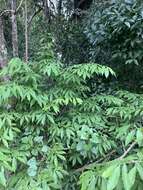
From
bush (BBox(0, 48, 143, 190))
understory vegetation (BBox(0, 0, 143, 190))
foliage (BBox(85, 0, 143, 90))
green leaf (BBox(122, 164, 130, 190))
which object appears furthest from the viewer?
foliage (BBox(85, 0, 143, 90))

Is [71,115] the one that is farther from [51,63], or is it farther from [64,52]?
[64,52]

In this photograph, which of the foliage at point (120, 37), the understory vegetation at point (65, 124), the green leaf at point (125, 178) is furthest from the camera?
the foliage at point (120, 37)

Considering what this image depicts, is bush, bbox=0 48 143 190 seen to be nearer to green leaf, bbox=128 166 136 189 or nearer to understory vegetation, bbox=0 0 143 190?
understory vegetation, bbox=0 0 143 190

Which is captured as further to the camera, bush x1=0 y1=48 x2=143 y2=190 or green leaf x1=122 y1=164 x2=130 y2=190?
bush x1=0 y1=48 x2=143 y2=190

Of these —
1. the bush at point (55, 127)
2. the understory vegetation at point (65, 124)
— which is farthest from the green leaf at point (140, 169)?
the bush at point (55, 127)

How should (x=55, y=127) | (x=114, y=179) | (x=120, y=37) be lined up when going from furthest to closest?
(x=120, y=37) < (x=55, y=127) < (x=114, y=179)

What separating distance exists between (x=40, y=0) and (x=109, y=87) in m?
1.94

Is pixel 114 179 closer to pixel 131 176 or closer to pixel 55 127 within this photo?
pixel 131 176

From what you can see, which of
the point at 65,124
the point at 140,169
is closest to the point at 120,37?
the point at 65,124

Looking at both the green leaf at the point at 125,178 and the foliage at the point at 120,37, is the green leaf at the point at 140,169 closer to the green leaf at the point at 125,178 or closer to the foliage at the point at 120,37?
the green leaf at the point at 125,178

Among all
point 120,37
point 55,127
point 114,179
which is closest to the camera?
point 114,179

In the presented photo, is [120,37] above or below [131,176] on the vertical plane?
above

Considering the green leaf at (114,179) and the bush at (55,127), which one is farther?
the bush at (55,127)

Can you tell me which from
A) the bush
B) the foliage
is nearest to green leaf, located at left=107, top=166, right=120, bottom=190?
the bush
